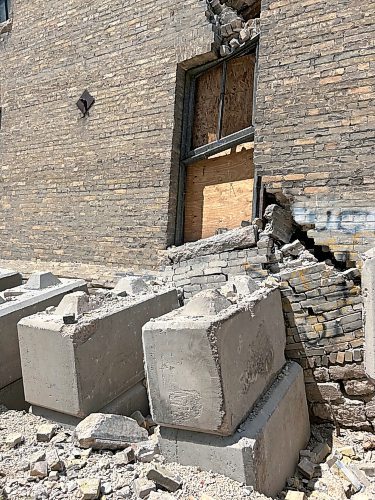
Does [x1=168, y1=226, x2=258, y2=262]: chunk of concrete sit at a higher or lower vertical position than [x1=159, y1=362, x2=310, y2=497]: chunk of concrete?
higher

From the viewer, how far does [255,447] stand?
2.59 metres

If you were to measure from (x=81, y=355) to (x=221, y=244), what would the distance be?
2394mm

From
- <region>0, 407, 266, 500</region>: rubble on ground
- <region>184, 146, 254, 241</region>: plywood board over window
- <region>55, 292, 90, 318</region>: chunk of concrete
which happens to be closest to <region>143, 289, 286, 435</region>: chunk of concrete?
→ <region>0, 407, 266, 500</region>: rubble on ground

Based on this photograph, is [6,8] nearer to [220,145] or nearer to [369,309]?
[220,145]

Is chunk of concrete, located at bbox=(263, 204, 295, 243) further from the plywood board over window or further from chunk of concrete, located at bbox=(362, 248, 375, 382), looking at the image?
chunk of concrete, located at bbox=(362, 248, 375, 382)

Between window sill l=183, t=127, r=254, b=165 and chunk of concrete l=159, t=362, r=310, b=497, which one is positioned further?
window sill l=183, t=127, r=254, b=165

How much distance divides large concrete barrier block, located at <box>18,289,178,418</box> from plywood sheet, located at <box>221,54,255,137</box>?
10.7ft

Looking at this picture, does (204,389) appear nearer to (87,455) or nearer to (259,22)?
(87,455)

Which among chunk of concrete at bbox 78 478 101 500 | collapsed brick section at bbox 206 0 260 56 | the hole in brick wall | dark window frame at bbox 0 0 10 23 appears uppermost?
dark window frame at bbox 0 0 10 23

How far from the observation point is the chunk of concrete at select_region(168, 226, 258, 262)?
15.5 feet

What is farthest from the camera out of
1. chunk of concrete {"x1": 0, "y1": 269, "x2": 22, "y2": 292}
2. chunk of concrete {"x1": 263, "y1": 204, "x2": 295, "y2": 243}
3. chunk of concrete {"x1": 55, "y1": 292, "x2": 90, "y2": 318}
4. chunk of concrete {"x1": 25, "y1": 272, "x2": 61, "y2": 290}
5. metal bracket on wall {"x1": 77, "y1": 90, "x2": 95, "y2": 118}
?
metal bracket on wall {"x1": 77, "y1": 90, "x2": 95, "y2": 118}

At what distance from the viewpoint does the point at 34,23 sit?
285 inches

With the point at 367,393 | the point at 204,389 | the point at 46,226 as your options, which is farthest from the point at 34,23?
the point at 367,393

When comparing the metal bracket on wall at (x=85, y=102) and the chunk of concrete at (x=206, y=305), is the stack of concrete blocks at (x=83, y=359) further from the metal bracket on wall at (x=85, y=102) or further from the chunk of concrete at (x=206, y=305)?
the metal bracket on wall at (x=85, y=102)
